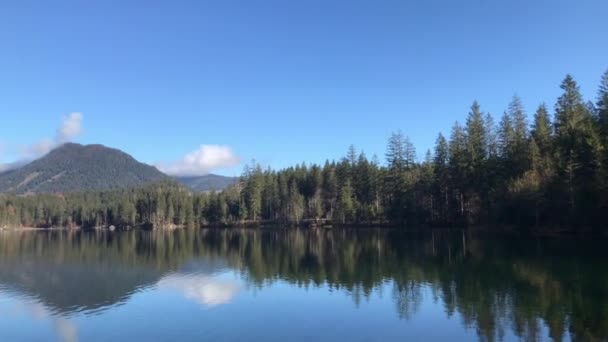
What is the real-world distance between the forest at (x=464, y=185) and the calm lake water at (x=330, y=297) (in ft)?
34.6

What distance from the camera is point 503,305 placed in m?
27.5

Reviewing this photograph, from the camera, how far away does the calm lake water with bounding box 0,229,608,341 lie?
80.1 ft

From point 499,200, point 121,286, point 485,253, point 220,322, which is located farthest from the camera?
point 499,200

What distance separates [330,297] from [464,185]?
64.7 metres

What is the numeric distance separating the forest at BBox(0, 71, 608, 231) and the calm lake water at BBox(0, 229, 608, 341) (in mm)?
10536

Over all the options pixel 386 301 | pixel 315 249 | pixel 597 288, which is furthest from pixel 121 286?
pixel 597 288

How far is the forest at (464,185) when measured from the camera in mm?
62375

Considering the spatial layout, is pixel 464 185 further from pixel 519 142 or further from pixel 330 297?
pixel 330 297

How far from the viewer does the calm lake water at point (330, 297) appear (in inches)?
961

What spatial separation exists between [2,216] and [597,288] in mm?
225152

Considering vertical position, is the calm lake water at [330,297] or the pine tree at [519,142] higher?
the pine tree at [519,142]

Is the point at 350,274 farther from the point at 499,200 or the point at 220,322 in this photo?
the point at 499,200

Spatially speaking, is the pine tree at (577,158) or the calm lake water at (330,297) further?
the pine tree at (577,158)

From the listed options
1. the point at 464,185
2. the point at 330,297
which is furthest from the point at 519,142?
the point at 330,297
